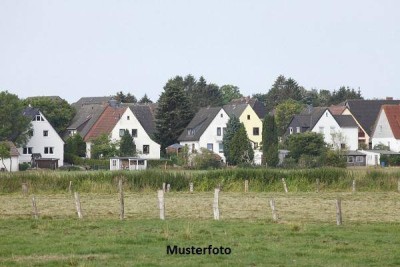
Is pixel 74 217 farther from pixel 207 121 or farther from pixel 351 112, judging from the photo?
pixel 351 112

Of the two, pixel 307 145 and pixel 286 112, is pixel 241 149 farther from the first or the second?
pixel 286 112

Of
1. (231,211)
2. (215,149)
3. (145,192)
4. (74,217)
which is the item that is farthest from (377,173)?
(215,149)

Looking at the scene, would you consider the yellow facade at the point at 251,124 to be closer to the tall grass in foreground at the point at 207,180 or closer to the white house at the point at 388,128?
the white house at the point at 388,128

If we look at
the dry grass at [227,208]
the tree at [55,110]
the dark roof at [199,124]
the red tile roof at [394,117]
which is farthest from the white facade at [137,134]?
the dry grass at [227,208]

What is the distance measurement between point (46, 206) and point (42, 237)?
16.0 metres

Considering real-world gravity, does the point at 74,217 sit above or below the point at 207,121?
below

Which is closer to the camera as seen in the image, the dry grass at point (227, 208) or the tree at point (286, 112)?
the dry grass at point (227, 208)

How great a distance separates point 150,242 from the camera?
22938 millimetres

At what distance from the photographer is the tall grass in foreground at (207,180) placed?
55.5 meters

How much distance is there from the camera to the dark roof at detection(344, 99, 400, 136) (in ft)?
426

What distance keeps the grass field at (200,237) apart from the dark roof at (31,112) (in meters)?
72.2

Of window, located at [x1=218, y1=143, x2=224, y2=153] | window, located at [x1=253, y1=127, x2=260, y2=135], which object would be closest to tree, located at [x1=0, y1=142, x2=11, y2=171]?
window, located at [x1=218, y1=143, x2=224, y2=153]

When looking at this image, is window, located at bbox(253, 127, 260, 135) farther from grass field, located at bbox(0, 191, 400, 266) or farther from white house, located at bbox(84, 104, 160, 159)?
grass field, located at bbox(0, 191, 400, 266)

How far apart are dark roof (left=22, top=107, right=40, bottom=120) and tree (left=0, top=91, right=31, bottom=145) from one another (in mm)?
1796
